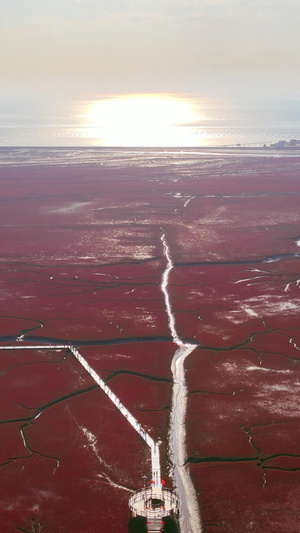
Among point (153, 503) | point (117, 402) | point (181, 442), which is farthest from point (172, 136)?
point (153, 503)

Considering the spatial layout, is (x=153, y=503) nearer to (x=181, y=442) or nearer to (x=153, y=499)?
(x=153, y=499)

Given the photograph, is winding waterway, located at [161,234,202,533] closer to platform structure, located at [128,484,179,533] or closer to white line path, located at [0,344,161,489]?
platform structure, located at [128,484,179,533]

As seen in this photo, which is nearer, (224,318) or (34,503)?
(34,503)

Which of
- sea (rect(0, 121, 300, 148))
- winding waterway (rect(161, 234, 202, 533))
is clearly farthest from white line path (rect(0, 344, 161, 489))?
sea (rect(0, 121, 300, 148))

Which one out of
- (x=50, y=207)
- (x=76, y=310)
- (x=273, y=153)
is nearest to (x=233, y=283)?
(x=76, y=310)

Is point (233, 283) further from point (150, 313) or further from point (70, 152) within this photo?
point (70, 152)

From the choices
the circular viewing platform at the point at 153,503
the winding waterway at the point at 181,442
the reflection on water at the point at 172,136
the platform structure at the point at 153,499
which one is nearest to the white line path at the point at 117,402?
the platform structure at the point at 153,499

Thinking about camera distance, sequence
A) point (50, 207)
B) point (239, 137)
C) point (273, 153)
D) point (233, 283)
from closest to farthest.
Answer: point (233, 283) → point (50, 207) → point (273, 153) → point (239, 137)

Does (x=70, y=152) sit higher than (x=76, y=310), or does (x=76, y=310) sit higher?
(x=70, y=152)
